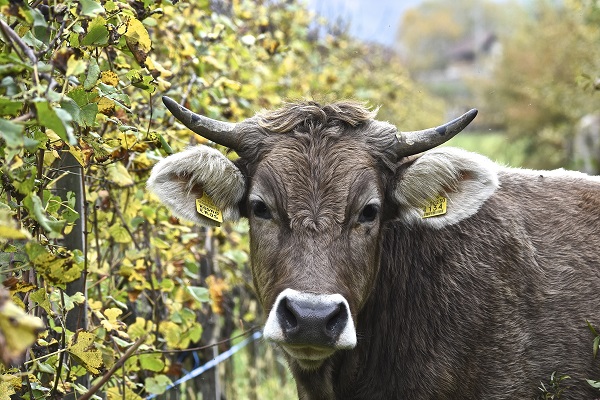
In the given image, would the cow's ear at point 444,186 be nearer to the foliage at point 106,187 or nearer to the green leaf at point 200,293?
the foliage at point 106,187

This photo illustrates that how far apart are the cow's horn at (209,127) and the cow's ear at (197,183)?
14 cm

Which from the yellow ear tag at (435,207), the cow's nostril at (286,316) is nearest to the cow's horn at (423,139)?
the yellow ear tag at (435,207)

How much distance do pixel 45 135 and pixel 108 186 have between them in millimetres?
1984

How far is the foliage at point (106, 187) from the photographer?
284cm

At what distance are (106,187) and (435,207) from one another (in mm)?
2065

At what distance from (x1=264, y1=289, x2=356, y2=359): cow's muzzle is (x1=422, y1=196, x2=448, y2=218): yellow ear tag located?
1.10 meters

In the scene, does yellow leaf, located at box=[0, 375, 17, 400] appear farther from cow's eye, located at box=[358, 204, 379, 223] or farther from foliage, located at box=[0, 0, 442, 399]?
cow's eye, located at box=[358, 204, 379, 223]

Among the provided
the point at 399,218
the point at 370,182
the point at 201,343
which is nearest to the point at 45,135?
the point at 370,182

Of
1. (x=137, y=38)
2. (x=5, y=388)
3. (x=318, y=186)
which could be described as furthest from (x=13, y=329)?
(x=318, y=186)

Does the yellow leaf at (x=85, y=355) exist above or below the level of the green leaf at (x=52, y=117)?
below

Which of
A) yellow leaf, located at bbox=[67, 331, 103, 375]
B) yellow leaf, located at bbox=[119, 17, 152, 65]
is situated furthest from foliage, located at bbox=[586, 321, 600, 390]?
yellow leaf, located at bbox=[119, 17, 152, 65]

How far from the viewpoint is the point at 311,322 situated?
3.84 metres

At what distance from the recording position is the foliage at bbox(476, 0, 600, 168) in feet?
81.8

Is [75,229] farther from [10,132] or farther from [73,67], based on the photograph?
[10,132]
